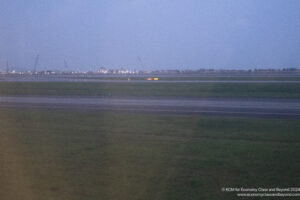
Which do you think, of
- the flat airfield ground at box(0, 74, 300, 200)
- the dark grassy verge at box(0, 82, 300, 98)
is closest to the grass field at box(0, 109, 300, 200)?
the flat airfield ground at box(0, 74, 300, 200)

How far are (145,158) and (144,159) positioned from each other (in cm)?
14

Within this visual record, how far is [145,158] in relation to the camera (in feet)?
35.5

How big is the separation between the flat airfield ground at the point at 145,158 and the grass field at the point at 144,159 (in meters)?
0.02

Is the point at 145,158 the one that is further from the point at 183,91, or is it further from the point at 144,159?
the point at 183,91

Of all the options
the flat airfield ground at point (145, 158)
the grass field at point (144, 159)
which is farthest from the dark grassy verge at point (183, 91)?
the grass field at point (144, 159)

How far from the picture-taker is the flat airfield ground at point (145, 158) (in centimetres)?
803

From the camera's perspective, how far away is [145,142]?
1346 centimetres

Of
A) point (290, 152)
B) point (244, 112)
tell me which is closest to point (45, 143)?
point (290, 152)

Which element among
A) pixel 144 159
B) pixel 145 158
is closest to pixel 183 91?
pixel 145 158

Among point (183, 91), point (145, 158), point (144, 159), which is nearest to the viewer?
point (144, 159)

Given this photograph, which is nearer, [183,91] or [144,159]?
[144,159]

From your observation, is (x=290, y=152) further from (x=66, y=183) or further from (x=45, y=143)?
(x=45, y=143)

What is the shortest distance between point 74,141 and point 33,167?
12.6 ft

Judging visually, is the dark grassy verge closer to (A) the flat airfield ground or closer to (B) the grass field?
(A) the flat airfield ground
